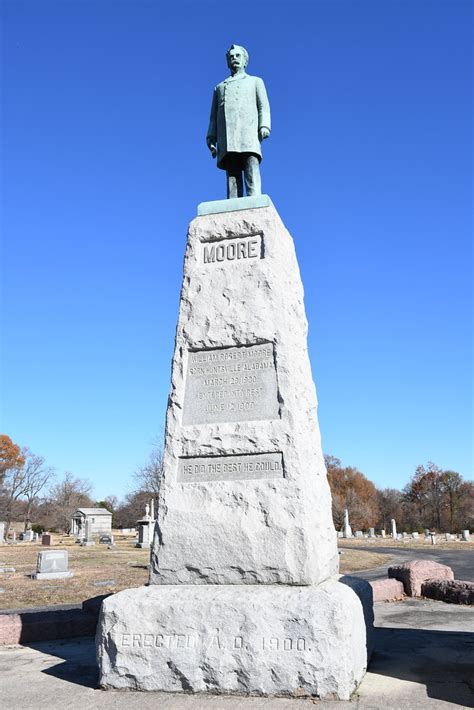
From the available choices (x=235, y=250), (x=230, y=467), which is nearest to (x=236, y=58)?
(x=235, y=250)

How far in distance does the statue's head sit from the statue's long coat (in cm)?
16

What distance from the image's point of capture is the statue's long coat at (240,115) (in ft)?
22.1

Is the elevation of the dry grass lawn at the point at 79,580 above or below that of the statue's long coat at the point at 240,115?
below

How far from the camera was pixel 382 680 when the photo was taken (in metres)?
4.80

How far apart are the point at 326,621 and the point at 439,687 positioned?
1017 millimetres

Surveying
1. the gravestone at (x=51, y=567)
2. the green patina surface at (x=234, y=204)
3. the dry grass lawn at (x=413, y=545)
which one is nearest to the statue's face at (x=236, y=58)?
the green patina surface at (x=234, y=204)

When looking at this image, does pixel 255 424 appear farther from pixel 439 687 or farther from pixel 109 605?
pixel 439 687

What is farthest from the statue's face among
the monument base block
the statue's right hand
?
the monument base block

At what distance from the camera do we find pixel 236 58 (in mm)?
7008

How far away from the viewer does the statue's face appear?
7.01 metres

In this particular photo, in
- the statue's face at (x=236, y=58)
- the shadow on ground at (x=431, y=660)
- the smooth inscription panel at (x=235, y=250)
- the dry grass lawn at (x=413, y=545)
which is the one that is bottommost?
the shadow on ground at (x=431, y=660)

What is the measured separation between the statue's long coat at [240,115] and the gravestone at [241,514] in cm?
92

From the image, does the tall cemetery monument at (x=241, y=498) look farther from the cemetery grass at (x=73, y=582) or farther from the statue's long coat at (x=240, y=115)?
the cemetery grass at (x=73, y=582)

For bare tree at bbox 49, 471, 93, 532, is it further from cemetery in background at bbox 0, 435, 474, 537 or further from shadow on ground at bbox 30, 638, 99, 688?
shadow on ground at bbox 30, 638, 99, 688
